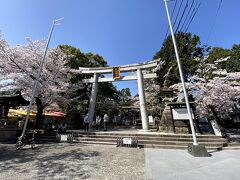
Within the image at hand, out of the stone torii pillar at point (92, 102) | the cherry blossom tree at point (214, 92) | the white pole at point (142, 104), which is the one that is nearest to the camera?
the cherry blossom tree at point (214, 92)

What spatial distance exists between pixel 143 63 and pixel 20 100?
35.1 feet

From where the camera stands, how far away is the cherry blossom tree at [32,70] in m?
13.0

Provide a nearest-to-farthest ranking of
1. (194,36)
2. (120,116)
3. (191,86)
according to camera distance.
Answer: (191,86) → (194,36) → (120,116)

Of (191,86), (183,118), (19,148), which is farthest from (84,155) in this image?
(191,86)

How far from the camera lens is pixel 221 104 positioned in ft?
39.2

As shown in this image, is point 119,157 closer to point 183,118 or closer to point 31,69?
point 183,118

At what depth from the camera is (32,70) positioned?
14.0 metres

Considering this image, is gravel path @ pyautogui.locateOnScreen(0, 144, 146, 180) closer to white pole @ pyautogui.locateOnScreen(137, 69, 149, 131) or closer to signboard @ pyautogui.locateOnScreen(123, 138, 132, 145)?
signboard @ pyautogui.locateOnScreen(123, 138, 132, 145)

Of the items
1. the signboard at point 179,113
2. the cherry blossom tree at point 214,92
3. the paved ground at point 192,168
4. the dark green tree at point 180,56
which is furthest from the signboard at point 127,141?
the dark green tree at point 180,56

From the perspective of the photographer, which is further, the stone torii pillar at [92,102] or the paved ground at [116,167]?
the stone torii pillar at [92,102]

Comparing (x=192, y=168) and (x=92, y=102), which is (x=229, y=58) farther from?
(x=192, y=168)

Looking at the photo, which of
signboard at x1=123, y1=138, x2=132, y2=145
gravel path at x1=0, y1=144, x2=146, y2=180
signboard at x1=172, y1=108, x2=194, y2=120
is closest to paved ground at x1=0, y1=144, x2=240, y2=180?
gravel path at x1=0, y1=144, x2=146, y2=180

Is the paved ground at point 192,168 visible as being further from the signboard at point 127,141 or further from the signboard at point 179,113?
the signboard at point 179,113

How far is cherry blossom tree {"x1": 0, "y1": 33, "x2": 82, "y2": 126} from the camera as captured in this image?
1304cm
